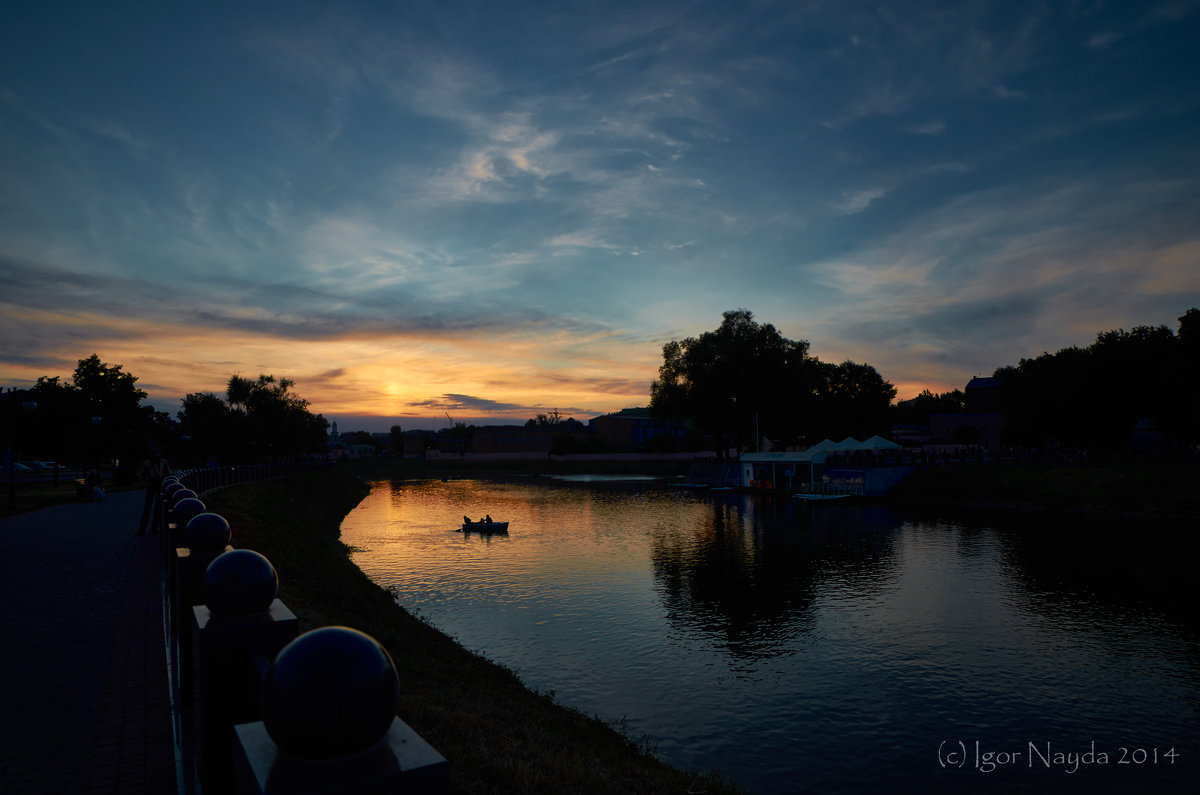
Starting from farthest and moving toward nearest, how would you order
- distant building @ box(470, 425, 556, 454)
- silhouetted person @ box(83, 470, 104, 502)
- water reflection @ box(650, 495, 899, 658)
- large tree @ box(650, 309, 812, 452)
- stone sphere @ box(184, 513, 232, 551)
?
distant building @ box(470, 425, 556, 454)
large tree @ box(650, 309, 812, 452)
silhouetted person @ box(83, 470, 104, 502)
water reflection @ box(650, 495, 899, 658)
stone sphere @ box(184, 513, 232, 551)

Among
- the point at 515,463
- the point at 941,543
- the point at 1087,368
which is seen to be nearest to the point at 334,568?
the point at 941,543

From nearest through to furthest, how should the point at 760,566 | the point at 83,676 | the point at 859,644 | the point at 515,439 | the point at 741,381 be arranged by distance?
the point at 83,676, the point at 859,644, the point at 760,566, the point at 741,381, the point at 515,439

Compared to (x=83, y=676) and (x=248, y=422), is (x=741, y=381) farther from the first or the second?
(x=83, y=676)

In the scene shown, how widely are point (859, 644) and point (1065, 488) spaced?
41359 millimetres

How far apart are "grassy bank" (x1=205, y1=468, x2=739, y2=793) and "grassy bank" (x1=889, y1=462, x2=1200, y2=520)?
4622 cm

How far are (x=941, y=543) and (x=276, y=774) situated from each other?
134 feet

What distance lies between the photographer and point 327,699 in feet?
7.50

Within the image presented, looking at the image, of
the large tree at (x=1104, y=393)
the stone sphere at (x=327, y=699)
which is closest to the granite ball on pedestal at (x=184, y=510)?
the stone sphere at (x=327, y=699)

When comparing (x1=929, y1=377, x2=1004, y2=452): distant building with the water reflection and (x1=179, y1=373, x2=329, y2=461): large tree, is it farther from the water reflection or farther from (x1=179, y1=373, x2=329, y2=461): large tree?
(x1=179, y1=373, x2=329, y2=461): large tree

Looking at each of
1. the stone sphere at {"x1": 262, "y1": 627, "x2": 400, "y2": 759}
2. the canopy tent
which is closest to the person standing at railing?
Result: the stone sphere at {"x1": 262, "y1": 627, "x2": 400, "y2": 759}

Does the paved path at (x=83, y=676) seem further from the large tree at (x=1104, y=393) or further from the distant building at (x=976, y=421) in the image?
the distant building at (x=976, y=421)

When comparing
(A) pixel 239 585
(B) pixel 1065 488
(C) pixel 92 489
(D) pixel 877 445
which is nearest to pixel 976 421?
(D) pixel 877 445

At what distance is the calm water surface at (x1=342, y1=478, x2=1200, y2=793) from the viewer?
13.2 metres

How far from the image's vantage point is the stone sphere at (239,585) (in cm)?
365
